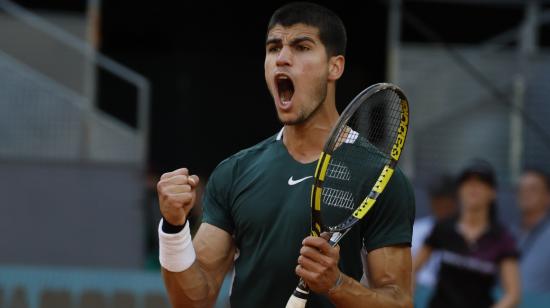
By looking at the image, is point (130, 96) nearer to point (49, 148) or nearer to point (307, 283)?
point (49, 148)

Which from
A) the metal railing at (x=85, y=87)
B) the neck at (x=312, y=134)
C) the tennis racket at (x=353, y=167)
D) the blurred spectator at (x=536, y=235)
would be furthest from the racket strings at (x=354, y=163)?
the metal railing at (x=85, y=87)

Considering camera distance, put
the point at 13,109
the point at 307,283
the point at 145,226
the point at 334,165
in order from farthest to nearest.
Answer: the point at 145,226
the point at 13,109
the point at 334,165
the point at 307,283

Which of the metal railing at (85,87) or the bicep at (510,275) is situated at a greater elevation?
the metal railing at (85,87)

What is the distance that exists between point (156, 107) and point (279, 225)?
505 inches

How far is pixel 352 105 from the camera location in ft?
14.5

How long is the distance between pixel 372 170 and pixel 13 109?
8.29 m

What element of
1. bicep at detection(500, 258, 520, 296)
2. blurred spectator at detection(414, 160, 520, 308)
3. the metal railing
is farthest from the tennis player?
the metal railing

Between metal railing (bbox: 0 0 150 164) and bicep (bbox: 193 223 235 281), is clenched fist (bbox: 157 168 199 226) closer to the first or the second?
bicep (bbox: 193 223 235 281)

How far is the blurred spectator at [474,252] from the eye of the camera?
345 inches

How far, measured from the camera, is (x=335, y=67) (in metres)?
4.84

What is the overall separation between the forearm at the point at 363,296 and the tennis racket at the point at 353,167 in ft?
0.44

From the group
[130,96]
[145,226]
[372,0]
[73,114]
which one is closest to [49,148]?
[73,114]

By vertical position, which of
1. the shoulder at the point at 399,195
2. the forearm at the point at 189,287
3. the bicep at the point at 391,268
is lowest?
the forearm at the point at 189,287

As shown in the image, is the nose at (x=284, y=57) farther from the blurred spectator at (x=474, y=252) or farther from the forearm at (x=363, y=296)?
the blurred spectator at (x=474, y=252)
